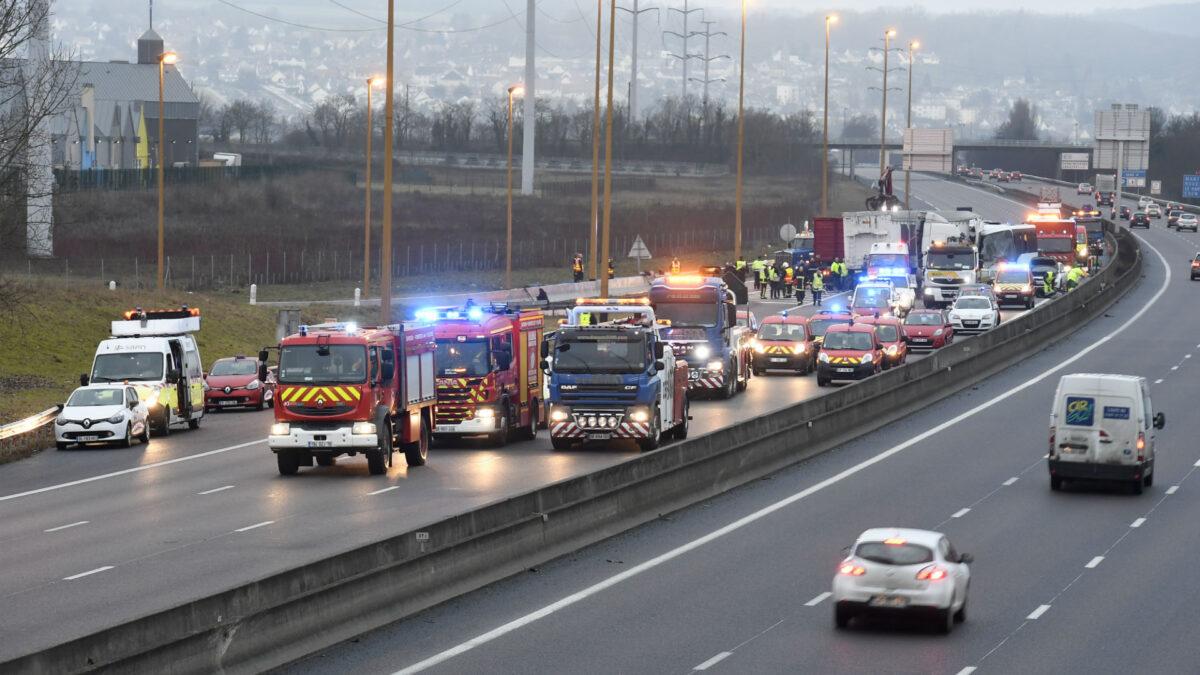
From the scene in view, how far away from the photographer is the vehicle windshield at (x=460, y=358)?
3619cm

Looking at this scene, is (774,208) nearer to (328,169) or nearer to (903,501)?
(328,169)

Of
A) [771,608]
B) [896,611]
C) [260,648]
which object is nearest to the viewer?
[260,648]

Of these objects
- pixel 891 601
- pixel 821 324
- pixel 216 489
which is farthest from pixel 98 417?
pixel 821 324

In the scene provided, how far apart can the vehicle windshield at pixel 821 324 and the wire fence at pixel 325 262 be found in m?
26.6

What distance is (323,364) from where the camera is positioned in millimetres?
32250

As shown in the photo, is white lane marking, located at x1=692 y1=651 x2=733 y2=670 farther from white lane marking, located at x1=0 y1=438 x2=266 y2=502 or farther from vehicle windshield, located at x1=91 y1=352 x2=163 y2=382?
vehicle windshield, located at x1=91 y1=352 x2=163 y2=382

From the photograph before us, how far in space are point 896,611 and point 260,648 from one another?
23.1ft

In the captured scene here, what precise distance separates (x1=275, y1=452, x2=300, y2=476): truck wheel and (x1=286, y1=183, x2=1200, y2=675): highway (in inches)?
310

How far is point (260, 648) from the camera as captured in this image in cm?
1744

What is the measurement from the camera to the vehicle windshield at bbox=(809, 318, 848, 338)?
57.8 meters

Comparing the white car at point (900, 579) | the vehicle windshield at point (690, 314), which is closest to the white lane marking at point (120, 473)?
the vehicle windshield at point (690, 314)

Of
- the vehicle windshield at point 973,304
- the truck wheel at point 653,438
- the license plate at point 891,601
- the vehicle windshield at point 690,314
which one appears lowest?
the truck wheel at point 653,438

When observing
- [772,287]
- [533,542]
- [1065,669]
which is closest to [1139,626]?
[1065,669]

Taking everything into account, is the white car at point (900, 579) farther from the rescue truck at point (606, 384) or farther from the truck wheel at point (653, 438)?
the truck wheel at point (653, 438)
